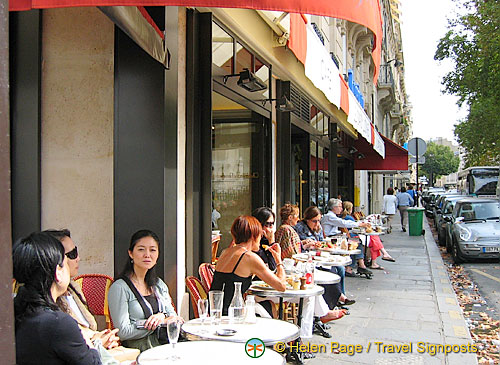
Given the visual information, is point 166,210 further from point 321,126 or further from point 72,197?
point 321,126

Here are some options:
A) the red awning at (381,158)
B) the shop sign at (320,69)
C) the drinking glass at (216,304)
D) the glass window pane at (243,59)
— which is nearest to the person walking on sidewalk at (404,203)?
the red awning at (381,158)

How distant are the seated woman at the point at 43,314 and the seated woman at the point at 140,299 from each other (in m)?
1.09

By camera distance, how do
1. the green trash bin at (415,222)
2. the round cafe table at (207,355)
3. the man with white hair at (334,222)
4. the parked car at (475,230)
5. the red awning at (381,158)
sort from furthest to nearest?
1. the red awning at (381,158)
2. the green trash bin at (415,222)
3. the parked car at (475,230)
4. the man with white hair at (334,222)
5. the round cafe table at (207,355)

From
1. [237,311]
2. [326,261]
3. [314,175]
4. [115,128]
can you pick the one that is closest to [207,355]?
[237,311]

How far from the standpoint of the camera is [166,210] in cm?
464

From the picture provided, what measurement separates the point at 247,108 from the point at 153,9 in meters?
→ 3.21

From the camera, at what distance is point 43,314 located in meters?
2.41

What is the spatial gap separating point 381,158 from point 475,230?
9993 mm

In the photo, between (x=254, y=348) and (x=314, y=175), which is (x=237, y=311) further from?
(x=314, y=175)

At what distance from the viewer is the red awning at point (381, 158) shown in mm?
21453

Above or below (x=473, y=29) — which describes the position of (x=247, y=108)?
below

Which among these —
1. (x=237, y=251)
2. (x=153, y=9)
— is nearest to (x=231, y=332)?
(x=237, y=251)

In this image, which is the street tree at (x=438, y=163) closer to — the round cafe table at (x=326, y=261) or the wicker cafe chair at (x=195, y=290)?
the round cafe table at (x=326, y=261)

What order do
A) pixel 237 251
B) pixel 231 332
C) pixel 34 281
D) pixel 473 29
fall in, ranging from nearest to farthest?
pixel 34 281
pixel 231 332
pixel 237 251
pixel 473 29
